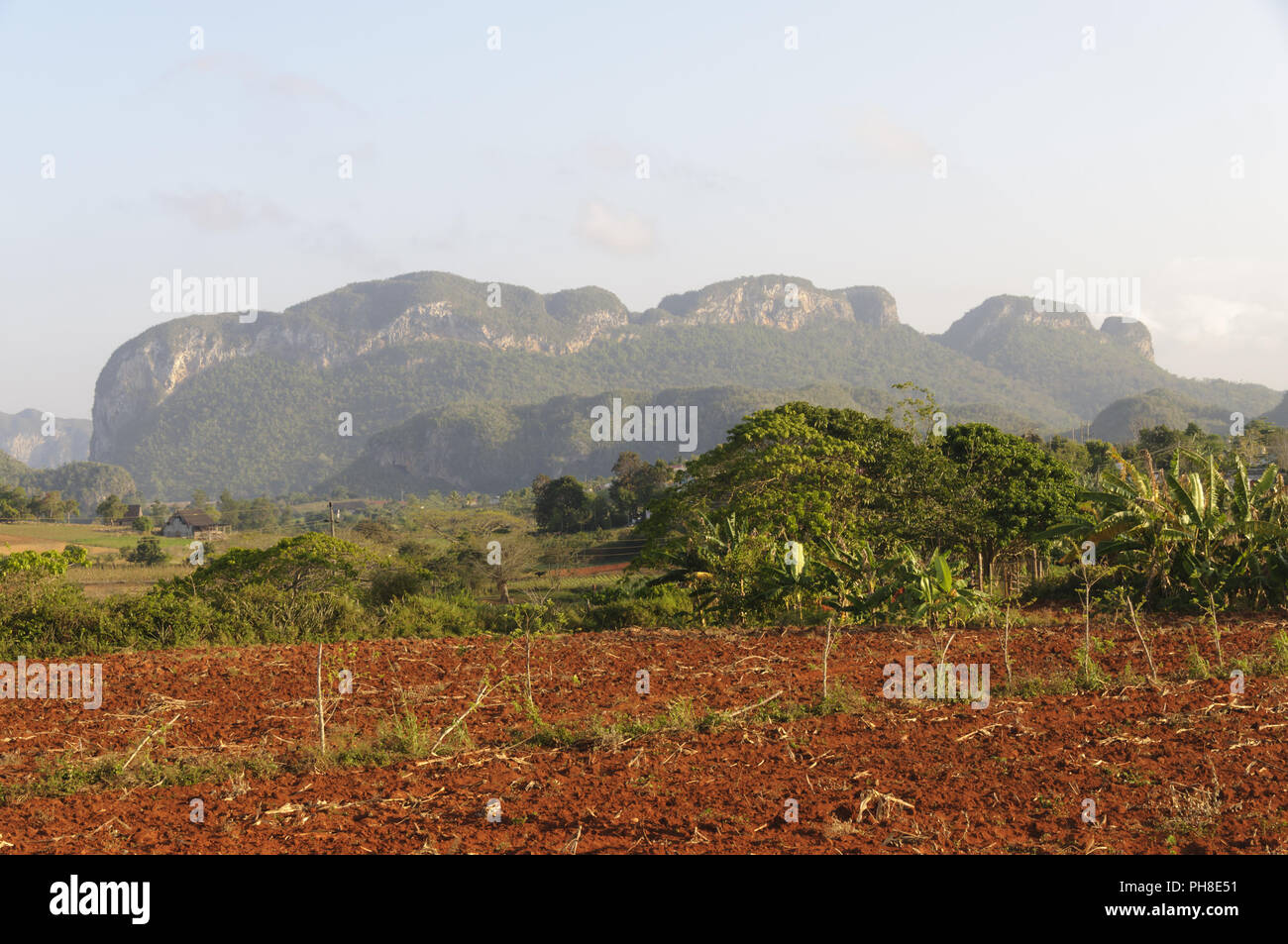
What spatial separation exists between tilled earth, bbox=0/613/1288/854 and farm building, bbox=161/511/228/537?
67.4m

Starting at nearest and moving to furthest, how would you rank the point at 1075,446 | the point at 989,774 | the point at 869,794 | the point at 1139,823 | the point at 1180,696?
1. the point at 1139,823
2. the point at 869,794
3. the point at 989,774
4. the point at 1180,696
5. the point at 1075,446

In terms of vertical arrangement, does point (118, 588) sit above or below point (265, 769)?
below

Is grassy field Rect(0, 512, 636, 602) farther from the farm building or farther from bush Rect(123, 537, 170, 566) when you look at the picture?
the farm building

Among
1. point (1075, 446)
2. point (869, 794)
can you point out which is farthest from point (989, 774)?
point (1075, 446)

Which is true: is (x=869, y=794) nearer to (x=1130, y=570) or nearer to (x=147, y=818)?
(x=147, y=818)

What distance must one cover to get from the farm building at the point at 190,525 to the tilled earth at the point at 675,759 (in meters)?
67.4

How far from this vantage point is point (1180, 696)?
6926mm

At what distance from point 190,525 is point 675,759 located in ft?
241

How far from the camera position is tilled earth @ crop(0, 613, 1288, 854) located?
4.56m

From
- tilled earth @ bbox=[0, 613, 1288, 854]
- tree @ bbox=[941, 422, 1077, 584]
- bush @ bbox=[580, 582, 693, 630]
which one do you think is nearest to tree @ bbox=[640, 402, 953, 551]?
tree @ bbox=[941, 422, 1077, 584]

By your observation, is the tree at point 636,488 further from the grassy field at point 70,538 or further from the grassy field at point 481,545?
the grassy field at point 70,538

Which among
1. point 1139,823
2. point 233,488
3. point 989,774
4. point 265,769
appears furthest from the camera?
point 233,488

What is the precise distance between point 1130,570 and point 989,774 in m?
8.00

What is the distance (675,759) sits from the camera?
588cm
